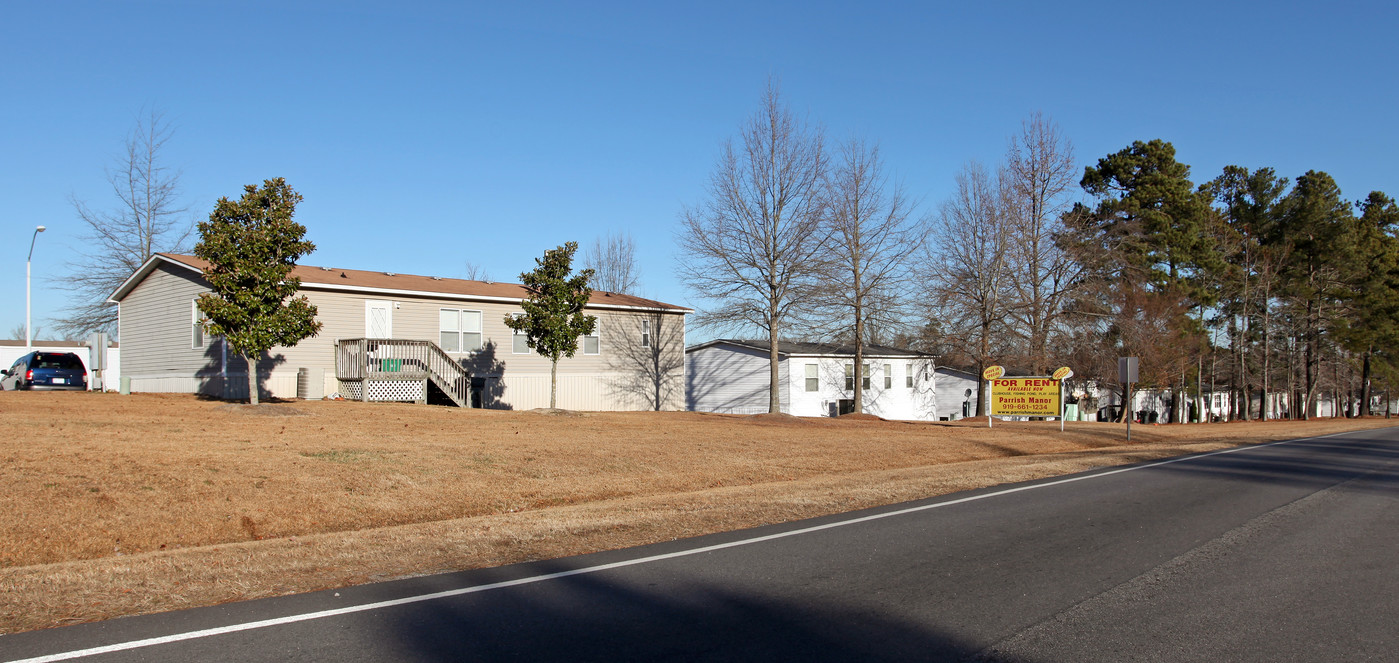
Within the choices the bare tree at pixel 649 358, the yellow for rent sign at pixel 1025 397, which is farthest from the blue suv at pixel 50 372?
the yellow for rent sign at pixel 1025 397

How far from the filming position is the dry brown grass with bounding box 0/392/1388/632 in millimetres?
7543

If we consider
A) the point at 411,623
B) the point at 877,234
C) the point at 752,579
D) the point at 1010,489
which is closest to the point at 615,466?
the point at 1010,489

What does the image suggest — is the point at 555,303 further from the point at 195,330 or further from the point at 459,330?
the point at 195,330

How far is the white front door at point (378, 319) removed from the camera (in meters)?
28.6

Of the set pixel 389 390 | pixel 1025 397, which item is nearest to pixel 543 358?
pixel 389 390

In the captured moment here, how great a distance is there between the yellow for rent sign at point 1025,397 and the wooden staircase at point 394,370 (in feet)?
60.6

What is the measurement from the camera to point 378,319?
28.9m

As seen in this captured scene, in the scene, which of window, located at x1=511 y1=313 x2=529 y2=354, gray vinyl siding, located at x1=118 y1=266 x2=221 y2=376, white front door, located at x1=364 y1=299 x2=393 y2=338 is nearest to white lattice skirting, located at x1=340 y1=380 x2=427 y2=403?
white front door, located at x1=364 y1=299 x2=393 y2=338

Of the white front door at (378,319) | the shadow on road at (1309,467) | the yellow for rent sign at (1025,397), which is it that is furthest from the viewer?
the yellow for rent sign at (1025,397)

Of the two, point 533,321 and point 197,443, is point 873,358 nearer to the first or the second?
point 533,321

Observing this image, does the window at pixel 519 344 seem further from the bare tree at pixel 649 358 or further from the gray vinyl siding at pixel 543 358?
the bare tree at pixel 649 358

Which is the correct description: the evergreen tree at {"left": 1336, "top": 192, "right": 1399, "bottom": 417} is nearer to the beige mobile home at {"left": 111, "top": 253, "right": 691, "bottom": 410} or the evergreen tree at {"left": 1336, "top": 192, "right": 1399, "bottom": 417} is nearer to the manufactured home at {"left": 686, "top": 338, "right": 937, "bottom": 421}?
the manufactured home at {"left": 686, "top": 338, "right": 937, "bottom": 421}

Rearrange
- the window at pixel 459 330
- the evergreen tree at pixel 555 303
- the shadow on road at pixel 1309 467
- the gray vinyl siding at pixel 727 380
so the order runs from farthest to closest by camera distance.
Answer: the gray vinyl siding at pixel 727 380, the window at pixel 459 330, the evergreen tree at pixel 555 303, the shadow on road at pixel 1309 467

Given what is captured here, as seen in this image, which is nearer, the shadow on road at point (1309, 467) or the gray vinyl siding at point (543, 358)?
the shadow on road at point (1309, 467)
